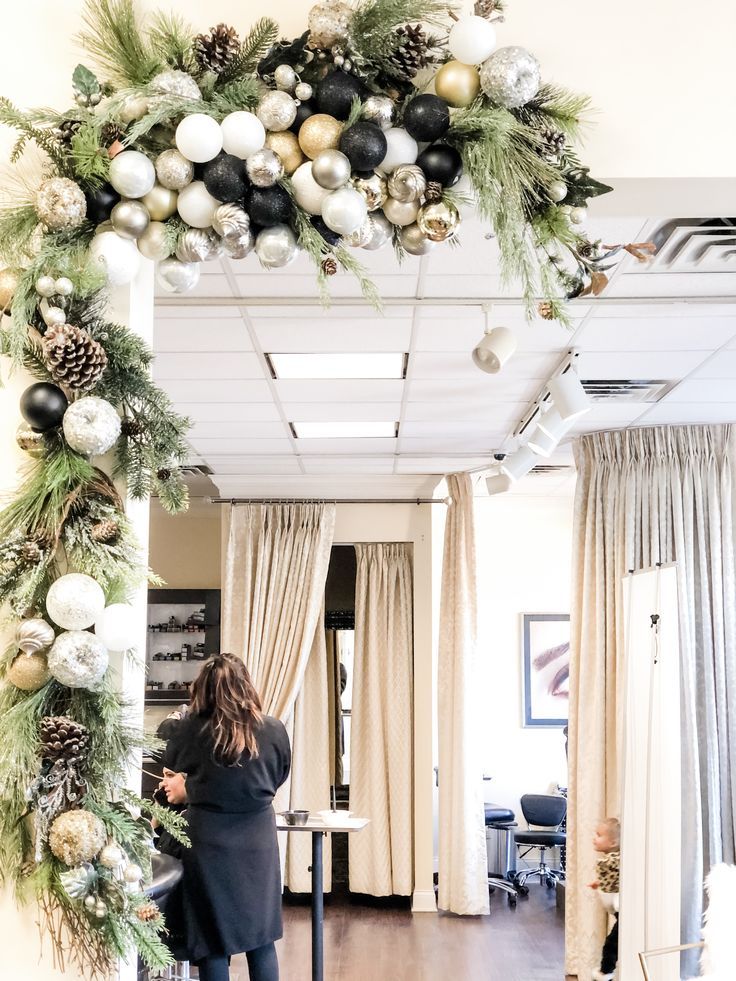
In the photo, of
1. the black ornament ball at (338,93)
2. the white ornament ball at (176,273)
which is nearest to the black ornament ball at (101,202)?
the white ornament ball at (176,273)

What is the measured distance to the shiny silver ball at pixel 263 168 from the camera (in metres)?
1.60

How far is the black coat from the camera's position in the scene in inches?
140

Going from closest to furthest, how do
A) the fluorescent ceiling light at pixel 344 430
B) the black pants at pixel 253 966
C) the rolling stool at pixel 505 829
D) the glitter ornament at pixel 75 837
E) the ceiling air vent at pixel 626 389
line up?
the glitter ornament at pixel 75 837 → the black pants at pixel 253 966 → the ceiling air vent at pixel 626 389 → the fluorescent ceiling light at pixel 344 430 → the rolling stool at pixel 505 829

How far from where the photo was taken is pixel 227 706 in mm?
3531

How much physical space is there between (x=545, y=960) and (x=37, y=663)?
4.98m

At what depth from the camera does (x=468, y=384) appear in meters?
4.91

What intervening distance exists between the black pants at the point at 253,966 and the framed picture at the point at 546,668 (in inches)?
197

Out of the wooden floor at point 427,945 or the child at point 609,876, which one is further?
the wooden floor at point 427,945

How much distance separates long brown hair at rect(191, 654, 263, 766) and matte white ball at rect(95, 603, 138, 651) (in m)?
1.99

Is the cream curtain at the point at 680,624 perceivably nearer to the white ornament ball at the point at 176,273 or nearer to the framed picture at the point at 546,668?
the framed picture at the point at 546,668

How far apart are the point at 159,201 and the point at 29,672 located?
0.74 metres

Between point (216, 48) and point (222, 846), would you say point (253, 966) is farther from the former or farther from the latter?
point (216, 48)

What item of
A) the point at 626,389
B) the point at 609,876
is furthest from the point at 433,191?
the point at 609,876

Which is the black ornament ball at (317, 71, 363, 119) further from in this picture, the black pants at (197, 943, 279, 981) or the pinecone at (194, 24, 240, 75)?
the black pants at (197, 943, 279, 981)
